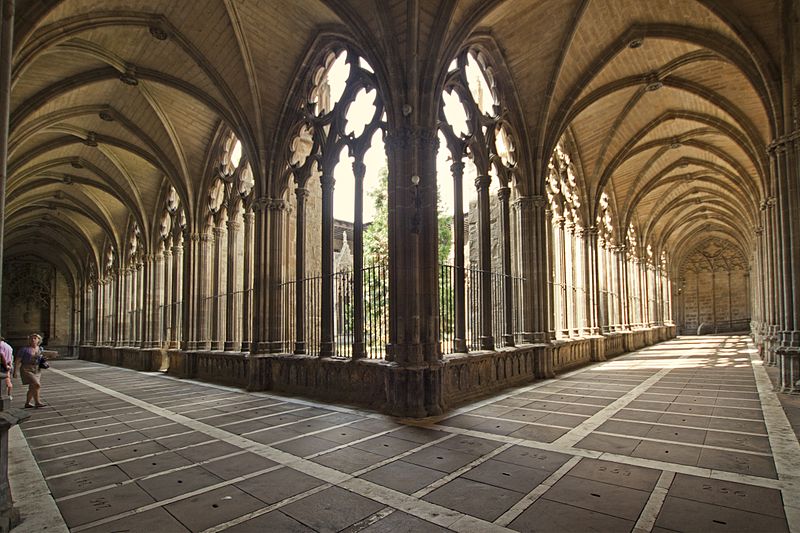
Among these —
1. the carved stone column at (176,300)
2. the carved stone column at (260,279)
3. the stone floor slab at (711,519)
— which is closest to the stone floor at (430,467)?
the stone floor slab at (711,519)

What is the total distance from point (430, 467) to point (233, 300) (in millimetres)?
10005

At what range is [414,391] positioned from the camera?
7.17 meters

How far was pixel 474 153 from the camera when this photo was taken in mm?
10250

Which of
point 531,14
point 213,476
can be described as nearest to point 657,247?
point 531,14

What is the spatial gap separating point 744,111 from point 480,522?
15.4 meters

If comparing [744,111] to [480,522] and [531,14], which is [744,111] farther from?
[480,522]

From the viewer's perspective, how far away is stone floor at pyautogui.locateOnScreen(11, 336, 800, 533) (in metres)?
3.44

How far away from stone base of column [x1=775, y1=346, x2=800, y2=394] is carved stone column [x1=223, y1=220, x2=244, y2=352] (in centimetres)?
1211

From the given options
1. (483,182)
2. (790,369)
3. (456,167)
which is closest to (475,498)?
(456,167)

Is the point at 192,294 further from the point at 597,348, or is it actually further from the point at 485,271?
the point at 597,348

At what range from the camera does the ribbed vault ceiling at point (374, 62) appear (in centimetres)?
897

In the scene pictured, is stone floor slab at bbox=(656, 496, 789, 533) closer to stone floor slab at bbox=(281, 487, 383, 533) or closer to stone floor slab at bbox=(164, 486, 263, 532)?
stone floor slab at bbox=(281, 487, 383, 533)

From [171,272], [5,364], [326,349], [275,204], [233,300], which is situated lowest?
[326,349]

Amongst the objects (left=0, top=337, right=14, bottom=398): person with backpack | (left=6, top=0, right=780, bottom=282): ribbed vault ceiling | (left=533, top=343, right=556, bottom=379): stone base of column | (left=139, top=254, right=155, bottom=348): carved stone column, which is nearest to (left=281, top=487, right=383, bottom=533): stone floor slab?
(left=0, top=337, right=14, bottom=398): person with backpack
